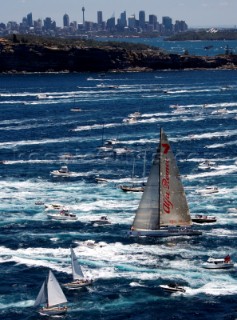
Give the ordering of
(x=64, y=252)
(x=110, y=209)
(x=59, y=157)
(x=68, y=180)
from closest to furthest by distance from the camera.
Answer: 1. (x=64, y=252)
2. (x=110, y=209)
3. (x=68, y=180)
4. (x=59, y=157)

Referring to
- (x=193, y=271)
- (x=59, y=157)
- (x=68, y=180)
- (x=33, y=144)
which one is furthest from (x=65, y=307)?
(x=33, y=144)

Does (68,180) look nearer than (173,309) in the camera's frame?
No

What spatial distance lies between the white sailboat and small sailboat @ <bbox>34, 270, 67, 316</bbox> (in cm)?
2238

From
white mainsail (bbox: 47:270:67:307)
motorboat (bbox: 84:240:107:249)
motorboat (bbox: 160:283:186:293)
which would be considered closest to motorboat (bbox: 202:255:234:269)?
motorboat (bbox: 160:283:186:293)

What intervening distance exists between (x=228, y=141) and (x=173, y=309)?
321 feet

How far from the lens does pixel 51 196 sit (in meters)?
125

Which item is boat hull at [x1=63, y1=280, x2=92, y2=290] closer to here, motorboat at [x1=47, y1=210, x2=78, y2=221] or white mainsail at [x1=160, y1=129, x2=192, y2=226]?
white mainsail at [x1=160, y1=129, x2=192, y2=226]

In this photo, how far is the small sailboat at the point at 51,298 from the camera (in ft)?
260

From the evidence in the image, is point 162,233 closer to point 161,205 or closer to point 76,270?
point 161,205

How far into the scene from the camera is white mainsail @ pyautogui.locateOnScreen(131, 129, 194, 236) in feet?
330

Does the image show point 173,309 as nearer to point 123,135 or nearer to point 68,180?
point 68,180

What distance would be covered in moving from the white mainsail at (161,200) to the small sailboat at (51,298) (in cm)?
2248

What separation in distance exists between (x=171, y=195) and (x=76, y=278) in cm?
1947

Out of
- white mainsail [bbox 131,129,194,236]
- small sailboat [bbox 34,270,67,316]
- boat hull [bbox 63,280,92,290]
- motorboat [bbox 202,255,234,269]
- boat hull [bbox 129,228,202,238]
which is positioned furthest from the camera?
boat hull [bbox 129,228,202,238]
